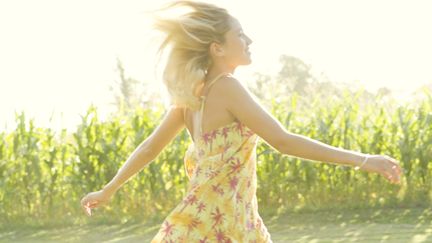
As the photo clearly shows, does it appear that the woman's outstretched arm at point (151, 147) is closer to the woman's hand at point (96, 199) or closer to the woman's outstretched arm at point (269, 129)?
the woman's hand at point (96, 199)

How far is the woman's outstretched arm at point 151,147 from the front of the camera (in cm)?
342

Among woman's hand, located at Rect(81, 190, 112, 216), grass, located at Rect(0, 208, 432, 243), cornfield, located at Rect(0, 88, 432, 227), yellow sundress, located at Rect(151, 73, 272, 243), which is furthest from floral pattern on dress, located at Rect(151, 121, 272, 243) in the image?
cornfield, located at Rect(0, 88, 432, 227)

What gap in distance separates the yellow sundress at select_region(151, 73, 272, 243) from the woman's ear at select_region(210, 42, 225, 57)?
11 centimetres

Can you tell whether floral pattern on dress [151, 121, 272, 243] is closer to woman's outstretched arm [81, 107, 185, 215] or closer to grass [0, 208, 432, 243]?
woman's outstretched arm [81, 107, 185, 215]

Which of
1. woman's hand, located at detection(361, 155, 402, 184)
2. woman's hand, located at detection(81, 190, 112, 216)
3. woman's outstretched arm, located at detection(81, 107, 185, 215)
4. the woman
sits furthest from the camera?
woman's hand, located at detection(81, 190, 112, 216)

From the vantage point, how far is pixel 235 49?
10.8ft

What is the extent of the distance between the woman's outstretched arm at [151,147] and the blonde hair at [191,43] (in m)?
0.13

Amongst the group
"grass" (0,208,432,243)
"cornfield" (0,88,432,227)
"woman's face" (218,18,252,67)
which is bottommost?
"grass" (0,208,432,243)

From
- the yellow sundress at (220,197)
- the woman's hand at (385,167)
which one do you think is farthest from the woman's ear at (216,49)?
the woman's hand at (385,167)

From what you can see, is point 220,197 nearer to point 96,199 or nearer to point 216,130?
point 216,130

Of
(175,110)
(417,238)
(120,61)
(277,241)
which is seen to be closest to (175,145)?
(277,241)

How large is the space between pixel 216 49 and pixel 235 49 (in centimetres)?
7

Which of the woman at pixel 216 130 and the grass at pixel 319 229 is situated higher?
the woman at pixel 216 130

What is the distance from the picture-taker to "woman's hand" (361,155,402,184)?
2.90 m
